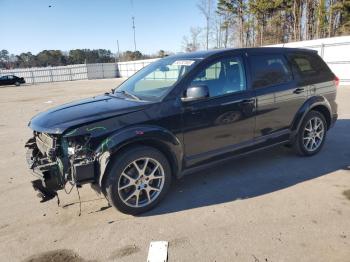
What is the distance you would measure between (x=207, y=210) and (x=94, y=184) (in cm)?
136

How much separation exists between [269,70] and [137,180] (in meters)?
2.59

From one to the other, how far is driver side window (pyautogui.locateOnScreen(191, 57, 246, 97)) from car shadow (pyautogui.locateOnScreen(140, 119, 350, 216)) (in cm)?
129

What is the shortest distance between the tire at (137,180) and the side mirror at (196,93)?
752 millimetres

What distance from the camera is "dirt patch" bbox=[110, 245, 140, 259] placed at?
2.92 meters

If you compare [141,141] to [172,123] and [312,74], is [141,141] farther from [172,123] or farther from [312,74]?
[312,74]

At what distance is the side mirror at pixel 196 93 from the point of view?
11.9 feet

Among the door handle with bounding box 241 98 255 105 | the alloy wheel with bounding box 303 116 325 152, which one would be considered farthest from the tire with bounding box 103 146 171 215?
the alloy wheel with bounding box 303 116 325 152

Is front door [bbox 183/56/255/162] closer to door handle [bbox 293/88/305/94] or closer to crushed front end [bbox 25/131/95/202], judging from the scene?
door handle [bbox 293/88/305/94]

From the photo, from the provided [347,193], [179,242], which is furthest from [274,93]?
[179,242]

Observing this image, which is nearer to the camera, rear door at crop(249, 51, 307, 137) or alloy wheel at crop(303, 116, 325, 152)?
rear door at crop(249, 51, 307, 137)

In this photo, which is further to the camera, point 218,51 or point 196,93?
point 218,51

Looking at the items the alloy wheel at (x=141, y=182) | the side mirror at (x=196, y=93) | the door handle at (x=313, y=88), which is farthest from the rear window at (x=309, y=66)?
the alloy wheel at (x=141, y=182)

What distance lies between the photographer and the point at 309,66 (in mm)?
5188

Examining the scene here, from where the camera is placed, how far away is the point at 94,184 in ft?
11.4
